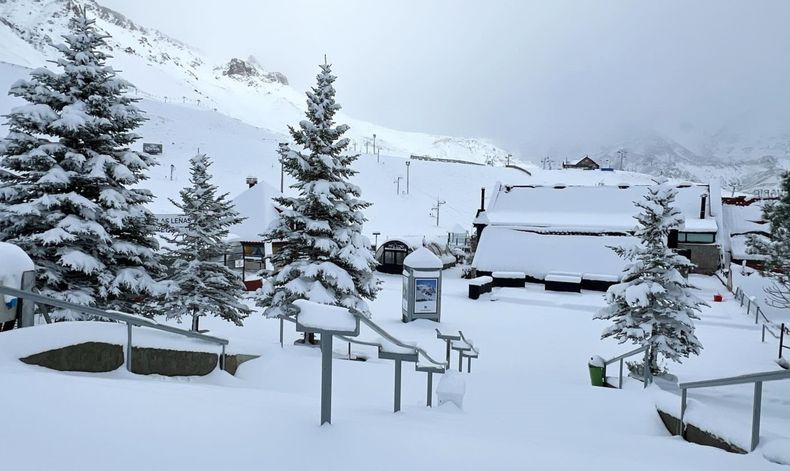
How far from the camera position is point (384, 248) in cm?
3344

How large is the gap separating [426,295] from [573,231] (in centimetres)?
1538

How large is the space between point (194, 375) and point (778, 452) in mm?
7121

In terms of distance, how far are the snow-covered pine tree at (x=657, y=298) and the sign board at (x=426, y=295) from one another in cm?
730

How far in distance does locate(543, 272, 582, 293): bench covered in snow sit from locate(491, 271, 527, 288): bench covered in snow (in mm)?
1296

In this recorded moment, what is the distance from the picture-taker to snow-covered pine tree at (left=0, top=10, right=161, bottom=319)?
10.7 meters

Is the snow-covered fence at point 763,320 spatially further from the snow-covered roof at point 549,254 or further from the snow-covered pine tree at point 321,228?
the snow-covered pine tree at point 321,228

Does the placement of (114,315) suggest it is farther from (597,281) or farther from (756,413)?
(597,281)

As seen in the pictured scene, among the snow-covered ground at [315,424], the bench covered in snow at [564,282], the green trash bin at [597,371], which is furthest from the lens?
the bench covered in snow at [564,282]

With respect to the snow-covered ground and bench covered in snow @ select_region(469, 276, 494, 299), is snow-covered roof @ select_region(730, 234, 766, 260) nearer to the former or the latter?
bench covered in snow @ select_region(469, 276, 494, 299)

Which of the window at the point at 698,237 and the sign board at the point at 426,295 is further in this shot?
the window at the point at 698,237

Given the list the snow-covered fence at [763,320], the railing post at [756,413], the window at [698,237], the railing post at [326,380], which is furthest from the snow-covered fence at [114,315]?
the window at [698,237]

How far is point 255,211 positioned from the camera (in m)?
32.8

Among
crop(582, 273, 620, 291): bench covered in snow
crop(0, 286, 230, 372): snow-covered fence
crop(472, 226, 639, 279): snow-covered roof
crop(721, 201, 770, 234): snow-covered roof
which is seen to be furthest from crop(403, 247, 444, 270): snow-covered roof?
crop(721, 201, 770, 234): snow-covered roof

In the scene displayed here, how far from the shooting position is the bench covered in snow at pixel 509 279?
27828 millimetres
